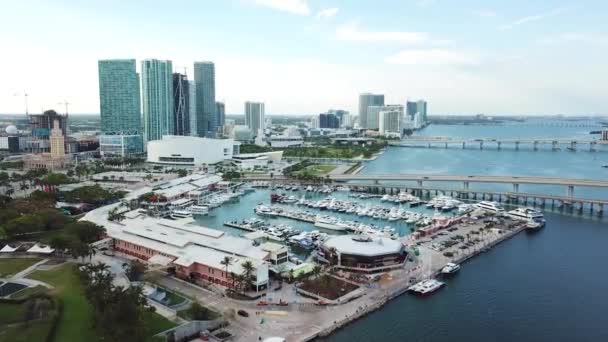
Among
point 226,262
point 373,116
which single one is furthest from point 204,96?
point 226,262

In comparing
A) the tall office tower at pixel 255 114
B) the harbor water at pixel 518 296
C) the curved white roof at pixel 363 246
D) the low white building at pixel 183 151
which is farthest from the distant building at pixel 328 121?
the curved white roof at pixel 363 246

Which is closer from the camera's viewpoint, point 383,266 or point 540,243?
point 383,266

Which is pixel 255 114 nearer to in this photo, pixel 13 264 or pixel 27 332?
pixel 13 264

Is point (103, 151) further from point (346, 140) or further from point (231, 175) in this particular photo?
point (346, 140)

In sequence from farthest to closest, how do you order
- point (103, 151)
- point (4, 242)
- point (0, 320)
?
point (103, 151) → point (4, 242) → point (0, 320)

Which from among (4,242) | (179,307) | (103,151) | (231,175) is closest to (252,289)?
(179,307)

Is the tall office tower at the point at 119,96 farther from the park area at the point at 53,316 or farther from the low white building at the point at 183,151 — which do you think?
the park area at the point at 53,316

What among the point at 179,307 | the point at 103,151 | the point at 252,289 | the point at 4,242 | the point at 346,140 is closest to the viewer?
the point at 179,307
